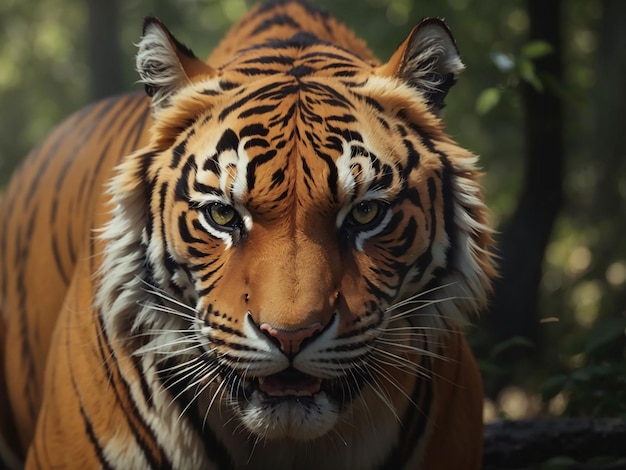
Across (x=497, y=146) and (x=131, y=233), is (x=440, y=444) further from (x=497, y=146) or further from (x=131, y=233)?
(x=497, y=146)

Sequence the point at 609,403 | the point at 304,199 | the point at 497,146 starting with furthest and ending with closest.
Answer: the point at 497,146
the point at 609,403
the point at 304,199

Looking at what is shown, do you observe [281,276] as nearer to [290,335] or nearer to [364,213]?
[290,335]

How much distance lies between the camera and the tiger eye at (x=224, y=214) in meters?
2.56

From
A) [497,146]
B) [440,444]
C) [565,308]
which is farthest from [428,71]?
[497,146]

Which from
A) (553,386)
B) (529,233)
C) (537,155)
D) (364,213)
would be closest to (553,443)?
(553,386)

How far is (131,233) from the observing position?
278cm

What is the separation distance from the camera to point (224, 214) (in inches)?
101

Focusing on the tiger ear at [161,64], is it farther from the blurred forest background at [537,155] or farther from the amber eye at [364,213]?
the amber eye at [364,213]

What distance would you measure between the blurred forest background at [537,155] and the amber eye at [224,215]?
747 mm

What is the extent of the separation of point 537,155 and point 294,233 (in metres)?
4.31

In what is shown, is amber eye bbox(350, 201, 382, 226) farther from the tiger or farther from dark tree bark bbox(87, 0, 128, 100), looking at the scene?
dark tree bark bbox(87, 0, 128, 100)

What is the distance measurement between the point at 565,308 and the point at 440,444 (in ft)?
16.6

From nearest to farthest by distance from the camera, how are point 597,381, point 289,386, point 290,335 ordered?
point 290,335 → point 289,386 → point 597,381

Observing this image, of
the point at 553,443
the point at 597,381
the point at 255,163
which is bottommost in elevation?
the point at 553,443
